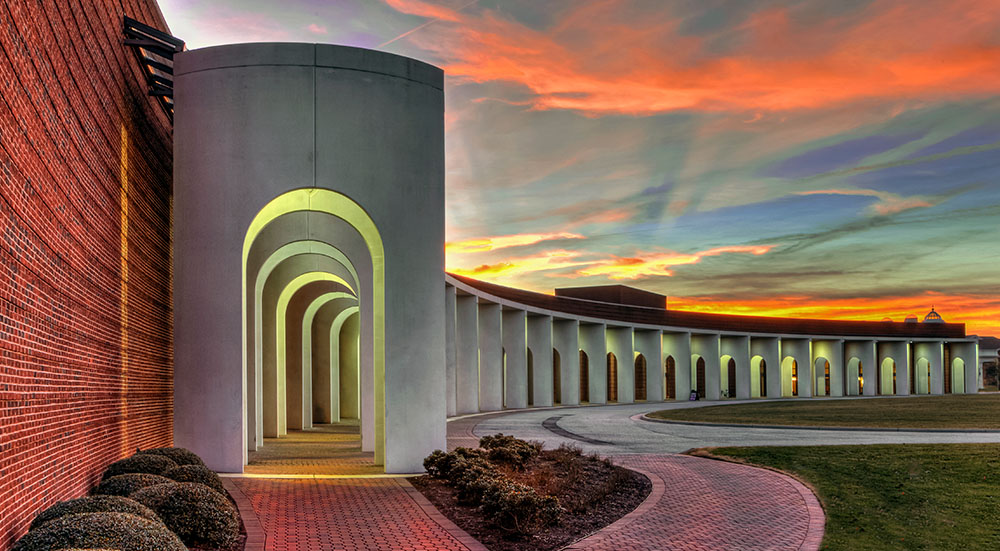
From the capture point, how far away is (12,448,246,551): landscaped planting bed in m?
6.07

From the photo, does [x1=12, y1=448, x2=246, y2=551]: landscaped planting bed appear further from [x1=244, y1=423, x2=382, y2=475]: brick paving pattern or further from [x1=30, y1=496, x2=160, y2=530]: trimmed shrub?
[x1=244, y1=423, x2=382, y2=475]: brick paving pattern

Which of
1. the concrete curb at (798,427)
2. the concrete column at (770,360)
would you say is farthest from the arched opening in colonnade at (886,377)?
the concrete curb at (798,427)

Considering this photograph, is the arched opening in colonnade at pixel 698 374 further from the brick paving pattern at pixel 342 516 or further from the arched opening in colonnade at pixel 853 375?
the brick paving pattern at pixel 342 516

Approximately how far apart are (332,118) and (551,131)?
17897mm

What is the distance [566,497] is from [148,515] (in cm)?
630

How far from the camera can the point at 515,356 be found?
1604 inches

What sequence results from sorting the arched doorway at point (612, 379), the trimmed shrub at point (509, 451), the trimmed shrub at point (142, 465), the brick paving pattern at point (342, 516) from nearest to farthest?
1. the brick paving pattern at point (342, 516)
2. the trimmed shrub at point (142, 465)
3. the trimmed shrub at point (509, 451)
4. the arched doorway at point (612, 379)

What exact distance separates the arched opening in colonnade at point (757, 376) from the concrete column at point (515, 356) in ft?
76.8

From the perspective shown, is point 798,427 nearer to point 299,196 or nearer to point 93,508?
point 299,196

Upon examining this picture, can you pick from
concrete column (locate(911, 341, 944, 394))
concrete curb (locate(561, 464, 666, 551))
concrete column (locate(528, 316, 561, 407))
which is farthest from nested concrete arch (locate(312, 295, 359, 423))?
concrete column (locate(911, 341, 944, 394))

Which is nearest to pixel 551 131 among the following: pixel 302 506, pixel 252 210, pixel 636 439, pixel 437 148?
pixel 636 439

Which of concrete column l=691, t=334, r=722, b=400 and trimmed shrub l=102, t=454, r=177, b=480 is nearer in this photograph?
trimmed shrub l=102, t=454, r=177, b=480

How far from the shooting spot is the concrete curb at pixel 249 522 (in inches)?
350

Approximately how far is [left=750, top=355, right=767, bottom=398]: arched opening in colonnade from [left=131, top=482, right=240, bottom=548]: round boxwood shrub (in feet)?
174
